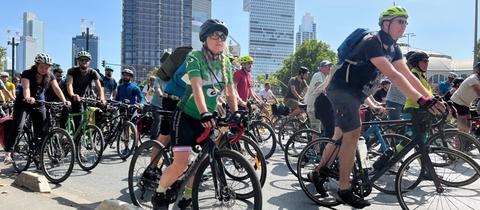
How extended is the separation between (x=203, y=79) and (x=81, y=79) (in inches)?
162

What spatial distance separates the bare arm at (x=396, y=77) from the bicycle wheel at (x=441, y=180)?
0.57 metres

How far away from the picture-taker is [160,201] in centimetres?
387

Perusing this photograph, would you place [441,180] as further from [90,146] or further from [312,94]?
[90,146]

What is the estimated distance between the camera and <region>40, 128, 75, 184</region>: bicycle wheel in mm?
5832

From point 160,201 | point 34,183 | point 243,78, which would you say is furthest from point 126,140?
point 160,201

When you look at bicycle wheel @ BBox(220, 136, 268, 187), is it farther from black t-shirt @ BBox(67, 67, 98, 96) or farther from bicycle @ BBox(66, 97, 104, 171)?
black t-shirt @ BBox(67, 67, 98, 96)

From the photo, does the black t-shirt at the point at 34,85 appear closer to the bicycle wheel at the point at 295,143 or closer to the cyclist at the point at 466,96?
the bicycle wheel at the point at 295,143

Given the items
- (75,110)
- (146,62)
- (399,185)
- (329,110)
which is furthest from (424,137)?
(146,62)

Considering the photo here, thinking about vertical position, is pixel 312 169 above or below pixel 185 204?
above

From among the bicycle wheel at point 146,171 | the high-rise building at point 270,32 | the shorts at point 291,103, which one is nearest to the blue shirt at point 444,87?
the shorts at point 291,103

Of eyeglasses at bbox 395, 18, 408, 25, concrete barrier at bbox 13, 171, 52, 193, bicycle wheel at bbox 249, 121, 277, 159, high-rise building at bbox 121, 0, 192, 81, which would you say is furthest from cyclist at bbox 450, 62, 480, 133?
high-rise building at bbox 121, 0, 192, 81

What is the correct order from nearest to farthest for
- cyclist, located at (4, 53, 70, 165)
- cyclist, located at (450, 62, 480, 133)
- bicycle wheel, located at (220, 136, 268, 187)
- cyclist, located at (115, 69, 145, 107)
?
bicycle wheel, located at (220, 136, 268, 187)
cyclist, located at (4, 53, 70, 165)
cyclist, located at (450, 62, 480, 133)
cyclist, located at (115, 69, 145, 107)

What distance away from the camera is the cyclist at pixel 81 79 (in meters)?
6.89

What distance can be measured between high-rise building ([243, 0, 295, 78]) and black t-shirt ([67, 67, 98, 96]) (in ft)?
498
